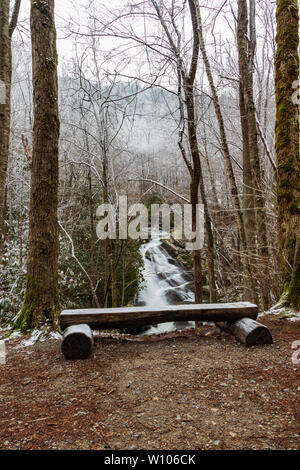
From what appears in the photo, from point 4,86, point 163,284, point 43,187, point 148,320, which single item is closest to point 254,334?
point 148,320

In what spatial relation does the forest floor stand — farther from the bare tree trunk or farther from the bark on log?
the bare tree trunk

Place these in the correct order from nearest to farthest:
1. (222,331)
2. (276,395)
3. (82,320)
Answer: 1. (276,395)
2. (82,320)
3. (222,331)

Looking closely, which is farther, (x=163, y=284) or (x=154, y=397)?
(x=163, y=284)

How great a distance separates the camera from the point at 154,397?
8.21 feet

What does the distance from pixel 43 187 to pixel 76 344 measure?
7.65ft

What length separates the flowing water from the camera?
12.1 m

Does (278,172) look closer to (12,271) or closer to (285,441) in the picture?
(285,441)

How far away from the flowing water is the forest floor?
23.5 feet

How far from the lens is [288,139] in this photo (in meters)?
4.62

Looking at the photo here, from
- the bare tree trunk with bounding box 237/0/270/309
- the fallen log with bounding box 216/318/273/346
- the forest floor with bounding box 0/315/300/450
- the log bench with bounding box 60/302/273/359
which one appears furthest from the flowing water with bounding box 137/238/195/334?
the forest floor with bounding box 0/315/300/450

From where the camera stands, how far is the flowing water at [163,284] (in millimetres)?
12120

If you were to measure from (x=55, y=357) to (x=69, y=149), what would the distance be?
327 inches

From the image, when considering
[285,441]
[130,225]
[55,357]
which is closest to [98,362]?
[55,357]

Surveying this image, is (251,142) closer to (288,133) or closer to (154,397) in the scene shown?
(288,133)
